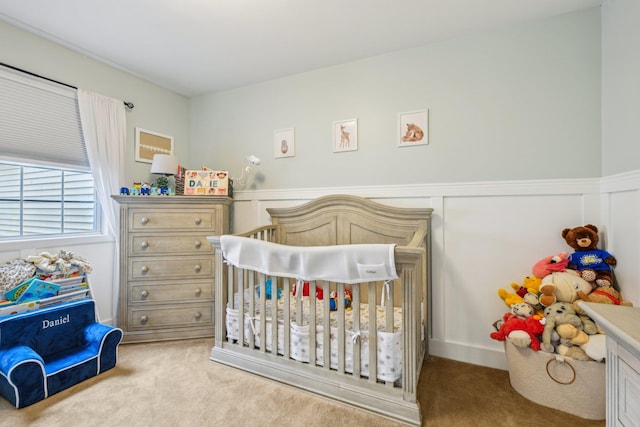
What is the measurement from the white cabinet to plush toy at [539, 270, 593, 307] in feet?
2.33

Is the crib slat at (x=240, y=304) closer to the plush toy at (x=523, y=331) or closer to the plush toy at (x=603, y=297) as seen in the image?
the plush toy at (x=523, y=331)

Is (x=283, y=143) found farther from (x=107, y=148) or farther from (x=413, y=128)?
(x=107, y=148)

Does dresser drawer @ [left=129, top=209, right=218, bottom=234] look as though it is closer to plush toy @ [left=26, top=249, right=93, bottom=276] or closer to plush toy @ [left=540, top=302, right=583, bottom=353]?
plush toy @ [left=26, top=249, right=93, bottom=276]

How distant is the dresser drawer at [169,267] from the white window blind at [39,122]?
3.03ft

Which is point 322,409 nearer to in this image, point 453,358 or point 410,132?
point 453,358

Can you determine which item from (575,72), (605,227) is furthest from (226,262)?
(575,72)

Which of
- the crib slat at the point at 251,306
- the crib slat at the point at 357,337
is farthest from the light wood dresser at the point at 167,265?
the crib slat at the point at 357,337

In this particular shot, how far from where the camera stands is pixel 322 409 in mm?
1556

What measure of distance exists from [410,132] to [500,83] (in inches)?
25.7

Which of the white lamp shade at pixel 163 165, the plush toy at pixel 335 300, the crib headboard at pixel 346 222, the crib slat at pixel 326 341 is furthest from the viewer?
the white lamp shade at pixel 163 165

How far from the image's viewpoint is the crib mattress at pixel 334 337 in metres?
1.53

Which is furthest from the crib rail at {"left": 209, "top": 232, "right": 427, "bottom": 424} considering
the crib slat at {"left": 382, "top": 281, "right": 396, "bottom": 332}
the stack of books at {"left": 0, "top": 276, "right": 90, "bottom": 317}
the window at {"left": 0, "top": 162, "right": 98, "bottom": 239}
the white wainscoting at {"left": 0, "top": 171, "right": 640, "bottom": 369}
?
the window at {"left": 0, "top": 162, "right": 98, "bottom": 239}

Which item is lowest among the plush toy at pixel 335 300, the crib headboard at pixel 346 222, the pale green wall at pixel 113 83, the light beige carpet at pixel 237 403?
the light beige carpet at pixel 237 403

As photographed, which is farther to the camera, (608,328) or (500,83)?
(500,83)
